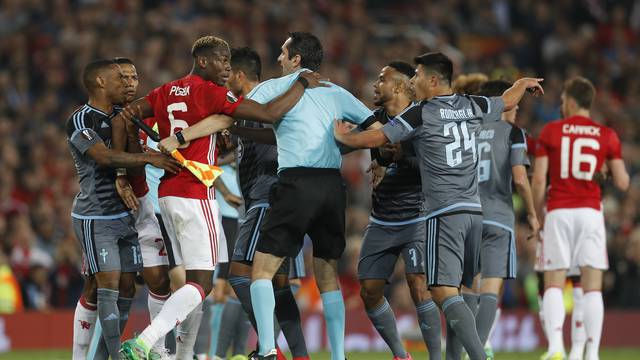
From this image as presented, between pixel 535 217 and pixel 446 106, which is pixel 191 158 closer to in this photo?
pixel 446 106

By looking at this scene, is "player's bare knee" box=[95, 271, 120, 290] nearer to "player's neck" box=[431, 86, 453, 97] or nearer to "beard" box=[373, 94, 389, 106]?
"beard" box=[373, 94, 389, 106]

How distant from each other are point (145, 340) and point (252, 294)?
3.32 ft

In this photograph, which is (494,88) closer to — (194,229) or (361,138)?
(361,138)

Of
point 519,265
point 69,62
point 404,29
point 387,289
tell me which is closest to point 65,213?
point 69,62

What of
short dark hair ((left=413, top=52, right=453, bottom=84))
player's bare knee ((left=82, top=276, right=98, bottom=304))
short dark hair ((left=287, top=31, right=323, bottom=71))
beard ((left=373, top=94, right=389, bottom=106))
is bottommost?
player's bare knee ((left=82, top=276, right=98, bottom=304))

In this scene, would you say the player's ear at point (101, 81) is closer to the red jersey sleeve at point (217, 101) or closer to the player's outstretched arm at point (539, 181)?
the red jersey sleeve at point (217, 101)

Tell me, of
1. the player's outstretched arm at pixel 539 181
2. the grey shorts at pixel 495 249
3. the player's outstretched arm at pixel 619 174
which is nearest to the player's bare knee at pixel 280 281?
the grey shorts at pixel 495 249

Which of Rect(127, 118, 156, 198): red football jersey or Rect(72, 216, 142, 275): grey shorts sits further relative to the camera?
Rect(127, 118, 156, 198): red football jersey

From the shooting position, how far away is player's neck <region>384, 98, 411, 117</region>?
1084cm

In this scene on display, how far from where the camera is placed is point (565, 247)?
40.7ft

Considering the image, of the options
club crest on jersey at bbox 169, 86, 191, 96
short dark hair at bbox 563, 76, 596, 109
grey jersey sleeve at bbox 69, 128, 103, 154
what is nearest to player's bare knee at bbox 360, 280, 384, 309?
club crest on jersey at bbox 169, 86, 191, 96

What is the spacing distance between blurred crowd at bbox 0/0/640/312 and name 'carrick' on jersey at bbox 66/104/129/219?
274 inches

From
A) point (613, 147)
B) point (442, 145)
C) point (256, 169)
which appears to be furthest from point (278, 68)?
point (442, 145)

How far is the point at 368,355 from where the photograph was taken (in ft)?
49.2
